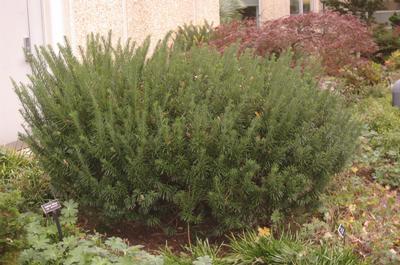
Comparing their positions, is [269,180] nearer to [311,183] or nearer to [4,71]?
[311,183]

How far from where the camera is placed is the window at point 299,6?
23139mm

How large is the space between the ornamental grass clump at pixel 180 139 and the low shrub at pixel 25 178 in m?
0.39

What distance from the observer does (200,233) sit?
4941 millimetres

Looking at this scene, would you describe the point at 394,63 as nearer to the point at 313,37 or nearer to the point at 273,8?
the point at 313,37

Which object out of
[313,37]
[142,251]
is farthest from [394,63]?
[142,251]

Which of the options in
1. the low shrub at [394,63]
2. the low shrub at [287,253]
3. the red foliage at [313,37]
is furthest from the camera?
the low shrub at [394,63]

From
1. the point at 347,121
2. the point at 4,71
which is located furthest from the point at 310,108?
the point at 4,71

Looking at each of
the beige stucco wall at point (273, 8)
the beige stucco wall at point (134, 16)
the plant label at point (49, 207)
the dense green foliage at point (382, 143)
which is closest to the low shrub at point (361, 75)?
the dense green foliage at point (382, 143)

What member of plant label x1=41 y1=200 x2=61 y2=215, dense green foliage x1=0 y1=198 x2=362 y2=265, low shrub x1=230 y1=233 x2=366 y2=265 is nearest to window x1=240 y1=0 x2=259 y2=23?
dense green foliage x1=0 y1=198 x2=362 y2=265

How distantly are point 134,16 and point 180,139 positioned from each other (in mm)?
5641

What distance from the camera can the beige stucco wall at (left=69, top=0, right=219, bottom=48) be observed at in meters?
8.06

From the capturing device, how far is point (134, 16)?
32.0 feet

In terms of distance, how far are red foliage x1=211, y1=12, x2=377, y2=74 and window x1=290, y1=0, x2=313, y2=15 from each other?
12846 millimetres

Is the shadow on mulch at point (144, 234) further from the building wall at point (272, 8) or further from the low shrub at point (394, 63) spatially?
the building wall at point (272, 8)
